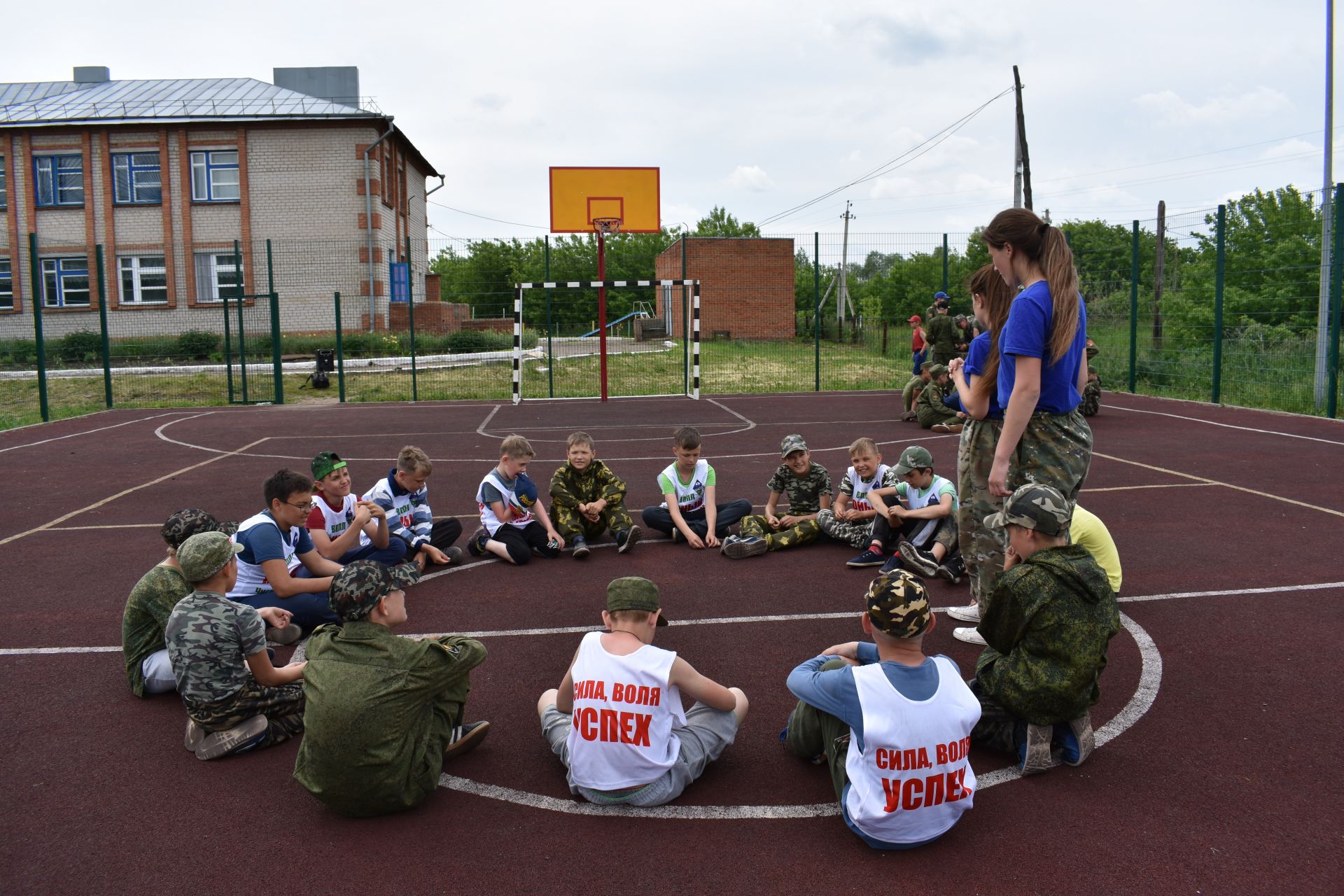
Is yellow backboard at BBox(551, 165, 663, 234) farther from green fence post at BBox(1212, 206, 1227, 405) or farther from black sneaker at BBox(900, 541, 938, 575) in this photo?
black sneaker at BBox(900, 541, 938, 575)

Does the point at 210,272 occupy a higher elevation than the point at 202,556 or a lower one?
higher

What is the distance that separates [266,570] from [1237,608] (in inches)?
225

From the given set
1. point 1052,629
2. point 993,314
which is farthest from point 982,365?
point 1052,629

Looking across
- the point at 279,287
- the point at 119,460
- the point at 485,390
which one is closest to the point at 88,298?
the point at 279,287

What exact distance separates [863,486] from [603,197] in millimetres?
15910

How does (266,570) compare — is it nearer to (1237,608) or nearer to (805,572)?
(805,572)

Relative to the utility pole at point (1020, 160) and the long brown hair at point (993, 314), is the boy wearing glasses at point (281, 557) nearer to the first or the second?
the long brown hair at point (993, 314)

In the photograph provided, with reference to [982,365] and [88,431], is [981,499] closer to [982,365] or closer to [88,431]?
[982,365]

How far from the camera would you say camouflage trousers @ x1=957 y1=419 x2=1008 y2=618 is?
4.87 m

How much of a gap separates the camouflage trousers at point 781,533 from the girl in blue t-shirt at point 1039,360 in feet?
10.0

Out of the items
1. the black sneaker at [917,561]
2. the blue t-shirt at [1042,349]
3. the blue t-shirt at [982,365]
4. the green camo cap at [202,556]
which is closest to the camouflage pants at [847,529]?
the black sneaker at [917,561]

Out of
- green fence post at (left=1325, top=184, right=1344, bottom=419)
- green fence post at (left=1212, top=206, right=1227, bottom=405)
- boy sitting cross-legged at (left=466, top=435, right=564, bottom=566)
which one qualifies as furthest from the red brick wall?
boy sitting cross-legged at (left=466, top=435, right=564, bottom=566)

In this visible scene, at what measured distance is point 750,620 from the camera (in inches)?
233

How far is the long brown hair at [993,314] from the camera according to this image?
473 cm
